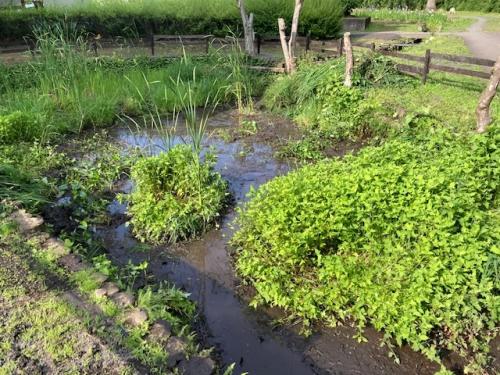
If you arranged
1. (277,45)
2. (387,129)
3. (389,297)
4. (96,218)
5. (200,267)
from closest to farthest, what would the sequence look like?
(389,297) → (200,267) → (96,218) → (387,129) → (277,45)

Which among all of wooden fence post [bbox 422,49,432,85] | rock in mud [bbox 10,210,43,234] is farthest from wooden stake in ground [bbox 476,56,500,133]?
rock in mud [bbox 10,210,43,234]

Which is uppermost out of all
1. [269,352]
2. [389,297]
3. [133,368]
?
[133,368]

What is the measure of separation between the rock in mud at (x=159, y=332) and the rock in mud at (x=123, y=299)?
28 cm

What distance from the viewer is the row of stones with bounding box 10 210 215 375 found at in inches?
107

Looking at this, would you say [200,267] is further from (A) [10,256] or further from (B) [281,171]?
(B) [281,171]

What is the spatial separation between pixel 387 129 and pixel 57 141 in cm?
540

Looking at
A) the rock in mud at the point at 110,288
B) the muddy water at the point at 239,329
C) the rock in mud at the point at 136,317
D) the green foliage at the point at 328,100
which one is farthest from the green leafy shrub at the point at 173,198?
the green foliage at the point at 328,100

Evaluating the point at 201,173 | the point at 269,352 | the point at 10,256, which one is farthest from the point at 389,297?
the point at 10,256

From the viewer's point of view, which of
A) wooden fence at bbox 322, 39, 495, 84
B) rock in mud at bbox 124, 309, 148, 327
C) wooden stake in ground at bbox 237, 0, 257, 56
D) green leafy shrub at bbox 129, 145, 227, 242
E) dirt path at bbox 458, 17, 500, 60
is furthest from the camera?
wooden stake in ground at bbox 237, 0, 257, 56

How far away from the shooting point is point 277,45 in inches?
598

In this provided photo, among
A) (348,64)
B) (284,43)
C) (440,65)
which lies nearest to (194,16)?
(284,43)

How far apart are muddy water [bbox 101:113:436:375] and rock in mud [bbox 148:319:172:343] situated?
72cm

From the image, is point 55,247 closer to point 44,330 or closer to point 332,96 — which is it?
point 44,330

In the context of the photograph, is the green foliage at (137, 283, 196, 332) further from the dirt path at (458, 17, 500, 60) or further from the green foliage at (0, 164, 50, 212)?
the dirt path at (458, 17, 500, 60)
